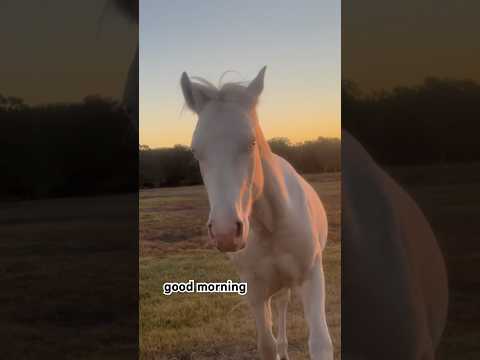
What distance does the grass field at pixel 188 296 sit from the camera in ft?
8.16

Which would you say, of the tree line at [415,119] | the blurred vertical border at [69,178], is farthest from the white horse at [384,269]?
the blurred vertical border at [69,178]

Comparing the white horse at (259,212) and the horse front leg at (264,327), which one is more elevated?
the white horse at (259,212)

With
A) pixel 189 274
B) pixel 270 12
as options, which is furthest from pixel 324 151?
pixel 189 274

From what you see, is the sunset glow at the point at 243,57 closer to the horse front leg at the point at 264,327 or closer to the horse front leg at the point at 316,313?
the horse front leg at the point at 316,313

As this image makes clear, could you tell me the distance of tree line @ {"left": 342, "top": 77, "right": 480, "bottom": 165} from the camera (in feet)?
7.80

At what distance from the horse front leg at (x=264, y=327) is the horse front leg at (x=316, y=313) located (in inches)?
6.5

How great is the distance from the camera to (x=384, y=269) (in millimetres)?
2408

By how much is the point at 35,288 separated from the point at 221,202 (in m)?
1.04

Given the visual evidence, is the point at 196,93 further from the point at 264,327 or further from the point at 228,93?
the point at 264,327

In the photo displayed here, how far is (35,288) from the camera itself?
2447 millimetres

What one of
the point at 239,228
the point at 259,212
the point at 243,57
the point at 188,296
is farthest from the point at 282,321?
the point at 243,57

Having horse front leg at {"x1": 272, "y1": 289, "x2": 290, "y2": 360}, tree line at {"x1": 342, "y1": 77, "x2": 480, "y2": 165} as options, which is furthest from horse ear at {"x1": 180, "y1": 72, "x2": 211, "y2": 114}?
horse front leg at {"x1": 272, "y1": 289, "x2": 290, "y2": 360}

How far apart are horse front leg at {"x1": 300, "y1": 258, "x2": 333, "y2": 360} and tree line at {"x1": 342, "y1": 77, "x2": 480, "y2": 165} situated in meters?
0.55

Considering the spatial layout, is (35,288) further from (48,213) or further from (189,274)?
(189,274)
